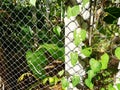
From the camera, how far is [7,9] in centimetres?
325

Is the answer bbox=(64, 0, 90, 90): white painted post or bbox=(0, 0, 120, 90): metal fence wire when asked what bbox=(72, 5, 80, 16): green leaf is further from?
bbox=(0, 0, 120, 90): metal fence wire

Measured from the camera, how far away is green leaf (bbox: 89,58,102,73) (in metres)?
1.99

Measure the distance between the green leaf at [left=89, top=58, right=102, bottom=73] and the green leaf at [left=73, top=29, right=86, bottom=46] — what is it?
147mm

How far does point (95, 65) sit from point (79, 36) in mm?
212

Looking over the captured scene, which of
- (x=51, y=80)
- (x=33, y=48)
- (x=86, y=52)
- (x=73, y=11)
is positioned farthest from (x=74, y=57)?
(x=33, y=48)

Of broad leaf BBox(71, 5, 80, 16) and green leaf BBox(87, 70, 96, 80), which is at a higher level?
broad leaf BBox(71, 5, 80, 16)

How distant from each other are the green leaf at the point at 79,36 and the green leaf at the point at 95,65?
0.15m

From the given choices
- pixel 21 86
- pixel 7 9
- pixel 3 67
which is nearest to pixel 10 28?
pixel 7 9

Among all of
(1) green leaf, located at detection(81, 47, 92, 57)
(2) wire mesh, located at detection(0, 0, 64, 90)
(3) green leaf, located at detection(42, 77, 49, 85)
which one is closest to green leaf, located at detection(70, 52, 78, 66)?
(1) green leaf, located at detection(81, 47, 92, 57)

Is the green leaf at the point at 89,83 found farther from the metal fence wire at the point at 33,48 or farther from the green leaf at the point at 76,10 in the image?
the green leaf at the point at 76,10

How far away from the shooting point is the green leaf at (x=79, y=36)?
1.96m

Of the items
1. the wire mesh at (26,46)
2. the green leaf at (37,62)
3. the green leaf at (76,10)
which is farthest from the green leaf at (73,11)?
the green leaf at (37,62)

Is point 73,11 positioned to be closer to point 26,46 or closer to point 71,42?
point 71,42

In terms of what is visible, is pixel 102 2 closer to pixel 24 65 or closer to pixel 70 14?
pixel 70 14
